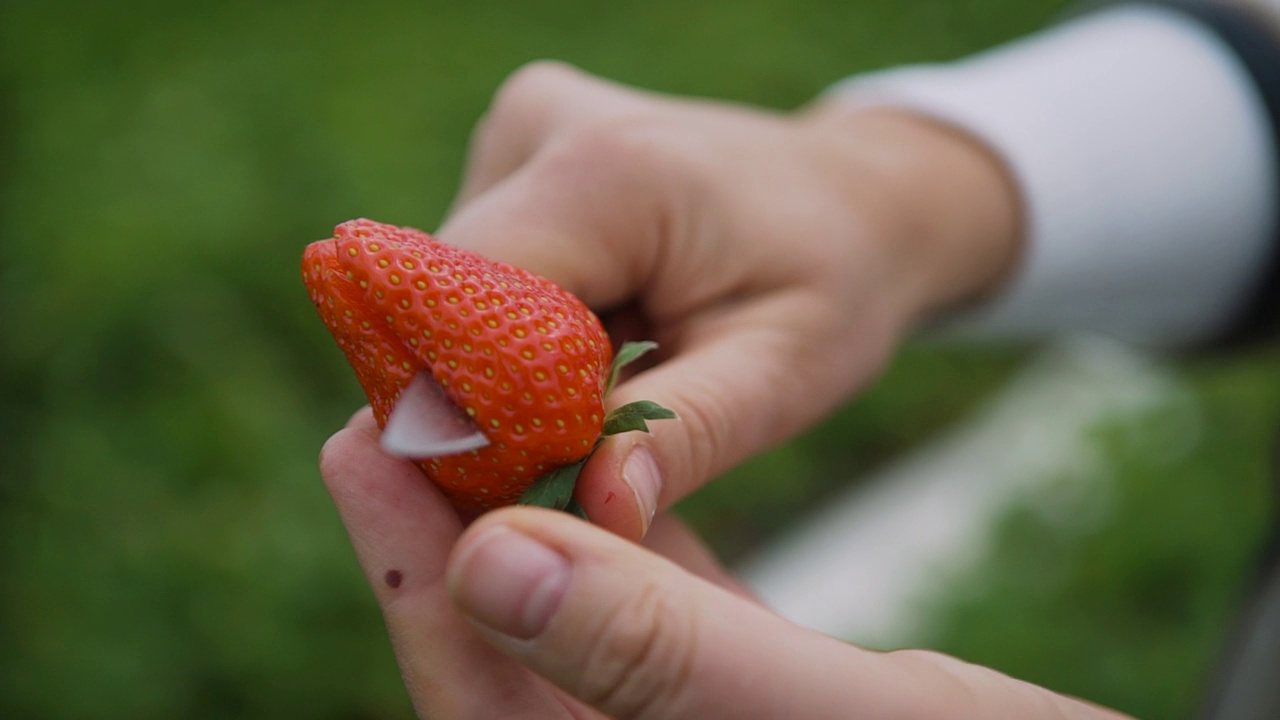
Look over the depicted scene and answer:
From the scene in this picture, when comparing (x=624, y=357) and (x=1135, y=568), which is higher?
(x=624, y=357)

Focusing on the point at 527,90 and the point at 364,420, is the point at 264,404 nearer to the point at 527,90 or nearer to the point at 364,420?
the point at 527,90

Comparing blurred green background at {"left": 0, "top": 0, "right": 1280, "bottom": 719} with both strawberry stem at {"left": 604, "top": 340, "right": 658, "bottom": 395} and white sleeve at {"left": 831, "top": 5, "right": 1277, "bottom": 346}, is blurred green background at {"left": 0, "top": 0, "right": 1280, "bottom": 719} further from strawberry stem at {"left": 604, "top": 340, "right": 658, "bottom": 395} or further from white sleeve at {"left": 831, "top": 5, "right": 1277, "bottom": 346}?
strawberry stem at {"left": 604, "top": 340, "right": 658, "bottom": 395}

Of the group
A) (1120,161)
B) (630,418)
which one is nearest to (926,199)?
(1120,161)

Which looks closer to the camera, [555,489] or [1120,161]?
[555,489]

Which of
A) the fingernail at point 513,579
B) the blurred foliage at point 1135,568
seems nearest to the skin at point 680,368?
the fingernail at point 513,579

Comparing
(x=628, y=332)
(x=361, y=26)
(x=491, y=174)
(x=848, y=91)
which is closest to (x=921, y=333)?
(x=848, y=91)

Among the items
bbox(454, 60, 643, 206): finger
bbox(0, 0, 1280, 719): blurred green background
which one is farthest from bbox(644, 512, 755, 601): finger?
bbox(0, 0, 1280, 719): blurred green background

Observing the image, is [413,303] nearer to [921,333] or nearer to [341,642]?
[921,333]

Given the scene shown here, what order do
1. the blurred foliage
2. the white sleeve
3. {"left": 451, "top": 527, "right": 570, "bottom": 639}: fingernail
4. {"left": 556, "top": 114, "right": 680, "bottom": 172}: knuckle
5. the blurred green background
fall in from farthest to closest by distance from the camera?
1. the blurred foliage
2. the blurred green background
3. the white sleeve
4. {"left": 556, "top": 114, "right": 680, "bottom": 172}: knuckle
5. {"left": 451, "top": 527, "right": 570, "bottom": 639}: fingernail

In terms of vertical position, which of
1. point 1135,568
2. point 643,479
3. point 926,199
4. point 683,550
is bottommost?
point 1135,568
